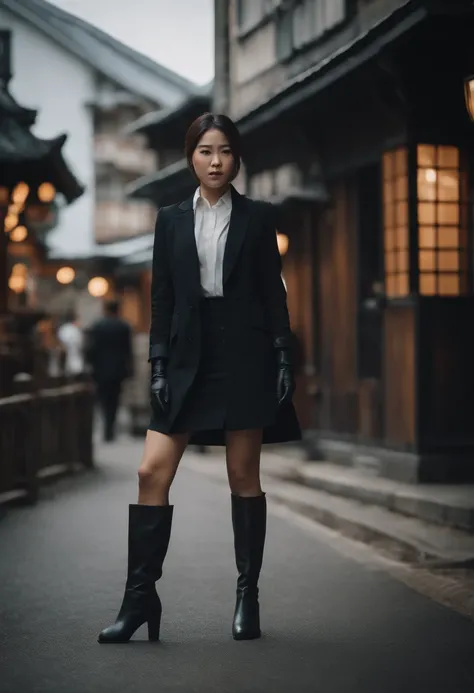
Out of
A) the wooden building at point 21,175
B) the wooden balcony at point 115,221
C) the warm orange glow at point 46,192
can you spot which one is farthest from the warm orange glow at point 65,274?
the warm orange glow at point 46,192

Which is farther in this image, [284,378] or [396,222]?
[396,222]

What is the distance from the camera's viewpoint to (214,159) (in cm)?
578

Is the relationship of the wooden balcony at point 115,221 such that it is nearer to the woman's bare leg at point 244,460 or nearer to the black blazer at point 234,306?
the black blazer at point 234,306

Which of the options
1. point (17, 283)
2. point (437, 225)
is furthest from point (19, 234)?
point (437, 225)

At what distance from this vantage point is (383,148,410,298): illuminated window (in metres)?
12.4

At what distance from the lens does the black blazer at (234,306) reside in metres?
5.76

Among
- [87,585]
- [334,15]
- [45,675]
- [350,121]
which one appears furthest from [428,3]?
[45,675]

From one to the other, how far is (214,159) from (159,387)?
106cm

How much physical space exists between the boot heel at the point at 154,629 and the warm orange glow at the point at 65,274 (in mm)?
33867

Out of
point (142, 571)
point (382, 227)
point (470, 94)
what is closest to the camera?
point (142, 571)

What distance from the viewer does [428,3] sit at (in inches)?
413

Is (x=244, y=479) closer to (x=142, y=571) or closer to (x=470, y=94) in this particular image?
(x=142, y=571)

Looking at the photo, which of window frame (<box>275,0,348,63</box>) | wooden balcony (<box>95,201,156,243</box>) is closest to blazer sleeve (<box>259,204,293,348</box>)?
window frame (<box>275,0,348,63</box>)

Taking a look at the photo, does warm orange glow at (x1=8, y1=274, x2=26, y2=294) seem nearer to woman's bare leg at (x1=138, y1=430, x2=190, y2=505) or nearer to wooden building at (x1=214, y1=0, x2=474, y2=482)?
wooden building at (x1=214, y1=0, x2=474, y2=482)
